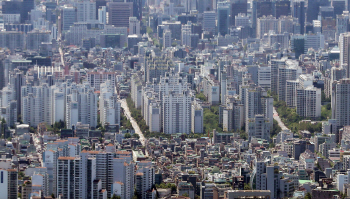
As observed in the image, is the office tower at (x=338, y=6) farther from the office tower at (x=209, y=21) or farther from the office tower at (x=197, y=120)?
the office tower at (x=197, y=120)

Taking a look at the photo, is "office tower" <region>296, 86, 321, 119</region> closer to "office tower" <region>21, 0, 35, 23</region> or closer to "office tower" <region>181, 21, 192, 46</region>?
"office tower" <region>181, 21, 192, 46</region>

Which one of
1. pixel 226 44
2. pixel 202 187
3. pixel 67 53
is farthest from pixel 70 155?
pixel 226 44

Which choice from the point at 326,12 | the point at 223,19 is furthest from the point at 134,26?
the point at 326,12

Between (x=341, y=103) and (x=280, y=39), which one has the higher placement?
(x=280, y=39)

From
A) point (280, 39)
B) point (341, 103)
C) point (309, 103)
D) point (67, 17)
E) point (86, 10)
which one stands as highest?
point (86, 10)

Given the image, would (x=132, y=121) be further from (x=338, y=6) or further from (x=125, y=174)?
(x=338, y=6)

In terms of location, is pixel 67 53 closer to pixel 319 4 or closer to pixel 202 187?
pixel 319 4

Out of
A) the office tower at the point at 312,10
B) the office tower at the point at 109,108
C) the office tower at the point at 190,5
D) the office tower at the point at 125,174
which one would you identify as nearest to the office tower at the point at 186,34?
the office tower at the point at 312,10
